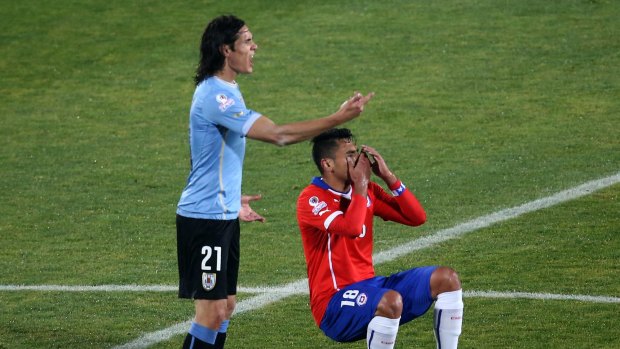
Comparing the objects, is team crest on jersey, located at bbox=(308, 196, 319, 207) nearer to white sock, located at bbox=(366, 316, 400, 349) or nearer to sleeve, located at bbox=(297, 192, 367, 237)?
sleeve, located at bbox=(297, 192, 367, 237)

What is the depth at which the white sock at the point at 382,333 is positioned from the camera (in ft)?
22.5

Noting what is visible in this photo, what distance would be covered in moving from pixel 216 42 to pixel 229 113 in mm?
469

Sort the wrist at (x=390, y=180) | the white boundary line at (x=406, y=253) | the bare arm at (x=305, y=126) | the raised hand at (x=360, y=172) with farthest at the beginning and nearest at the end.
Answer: the white boundary line at (x=406, y=253)
the wrist at (x=390, y=180)
the raised hand at (x=360, y=172)
the bare arm at (x=305, y=126)

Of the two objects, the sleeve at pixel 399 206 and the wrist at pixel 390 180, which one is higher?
the wrist at pixel 390 180

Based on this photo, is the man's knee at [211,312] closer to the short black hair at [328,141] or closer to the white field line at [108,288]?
the short black hair at [328,141]

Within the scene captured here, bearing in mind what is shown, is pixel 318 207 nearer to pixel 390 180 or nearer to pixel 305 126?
pixel 390 180

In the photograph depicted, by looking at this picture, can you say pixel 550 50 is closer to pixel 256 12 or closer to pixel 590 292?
pixel 256 12

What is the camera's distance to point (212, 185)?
22.7 feet

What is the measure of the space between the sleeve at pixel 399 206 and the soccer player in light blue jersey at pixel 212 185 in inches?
40.9

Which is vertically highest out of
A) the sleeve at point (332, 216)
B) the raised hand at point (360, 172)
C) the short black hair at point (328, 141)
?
the short black hair at point (328, 141)

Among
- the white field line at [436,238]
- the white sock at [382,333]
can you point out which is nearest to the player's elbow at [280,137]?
the white sock at [382,333]

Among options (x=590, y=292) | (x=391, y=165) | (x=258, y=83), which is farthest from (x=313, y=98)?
(x=590, y=292)

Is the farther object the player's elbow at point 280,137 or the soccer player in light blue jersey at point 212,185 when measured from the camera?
the soccer player in light blue jersey at point 212,185

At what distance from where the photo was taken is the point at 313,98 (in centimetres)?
1524
